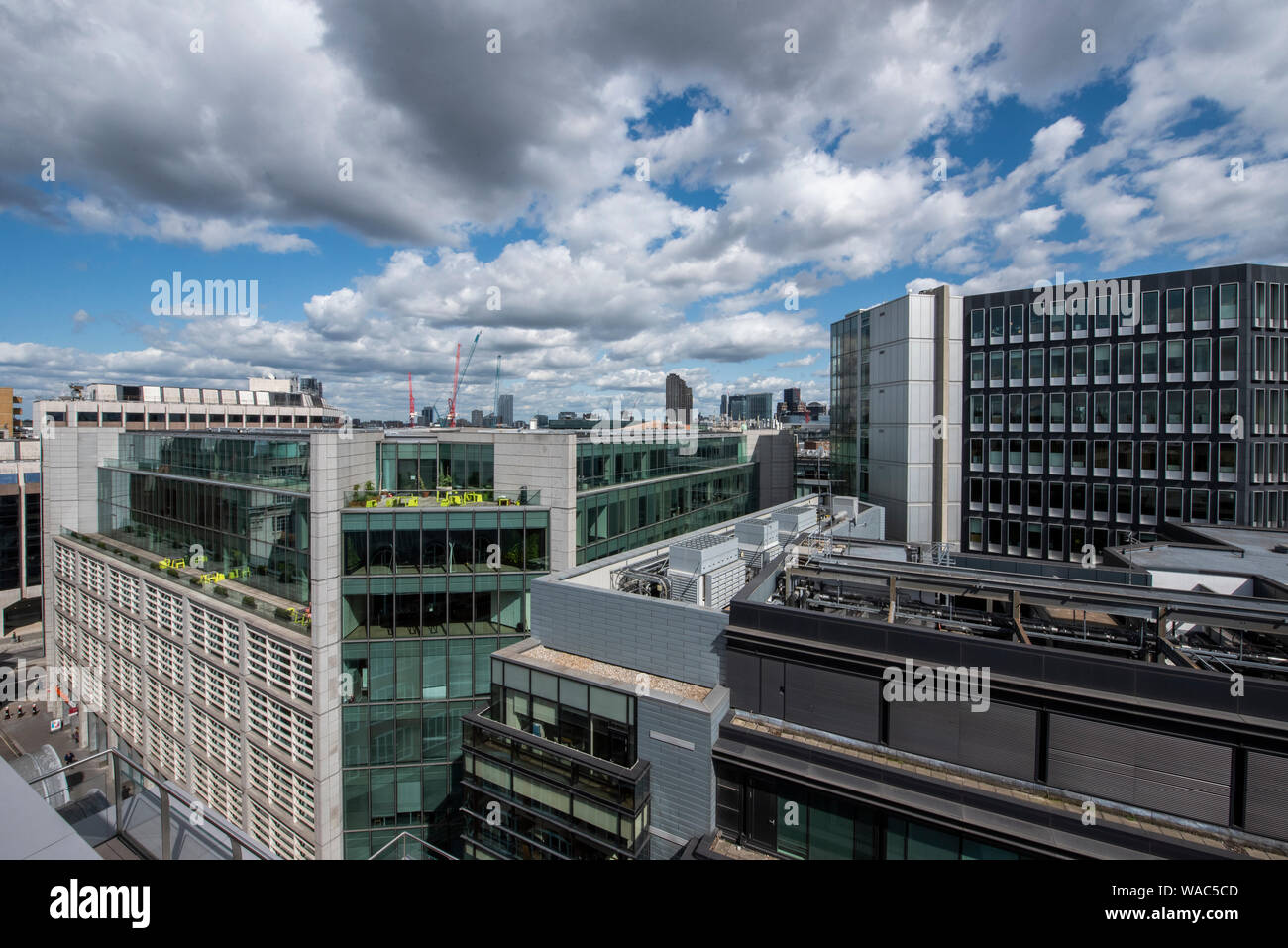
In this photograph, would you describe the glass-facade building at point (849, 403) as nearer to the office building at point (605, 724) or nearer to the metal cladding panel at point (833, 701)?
the office building at point (605, 724)

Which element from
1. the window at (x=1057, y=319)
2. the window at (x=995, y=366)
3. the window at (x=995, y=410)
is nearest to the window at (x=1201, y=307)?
the window at (x=1057, y=319)

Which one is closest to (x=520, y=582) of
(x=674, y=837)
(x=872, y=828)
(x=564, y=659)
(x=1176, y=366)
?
(x=564, y=659)

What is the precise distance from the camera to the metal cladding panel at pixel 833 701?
14.8m

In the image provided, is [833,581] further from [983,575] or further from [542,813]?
[542,813]

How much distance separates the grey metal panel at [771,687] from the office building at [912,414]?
3481 centimetres

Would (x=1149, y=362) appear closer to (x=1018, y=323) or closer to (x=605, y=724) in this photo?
(x=1018, y=323)

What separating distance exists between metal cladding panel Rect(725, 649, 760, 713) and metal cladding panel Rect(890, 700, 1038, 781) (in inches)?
139

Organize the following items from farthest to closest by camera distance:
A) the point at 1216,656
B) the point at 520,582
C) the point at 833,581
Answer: the point at 520,582 < the point at 833,581 < the point at 1216,656

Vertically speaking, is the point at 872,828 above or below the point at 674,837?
above

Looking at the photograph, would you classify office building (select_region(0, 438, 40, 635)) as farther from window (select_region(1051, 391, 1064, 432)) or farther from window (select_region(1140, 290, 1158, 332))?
window (select_region(1140, 290, 1158, 332))
